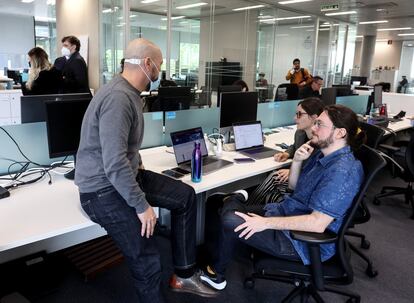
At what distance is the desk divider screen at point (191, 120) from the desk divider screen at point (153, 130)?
2.0 inches

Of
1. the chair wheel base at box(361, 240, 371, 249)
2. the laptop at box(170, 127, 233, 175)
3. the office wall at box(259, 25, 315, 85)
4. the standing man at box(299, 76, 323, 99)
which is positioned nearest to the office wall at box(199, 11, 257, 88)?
the office wall at box(259, 25, 315, 85)

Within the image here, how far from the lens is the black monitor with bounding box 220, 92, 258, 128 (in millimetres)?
2854

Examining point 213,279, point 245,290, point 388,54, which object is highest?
point 388,54

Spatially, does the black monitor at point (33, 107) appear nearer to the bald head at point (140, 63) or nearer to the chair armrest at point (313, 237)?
the bald head at point (140, 63)

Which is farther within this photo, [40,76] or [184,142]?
[40,76]

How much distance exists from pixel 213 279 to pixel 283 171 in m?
0.91

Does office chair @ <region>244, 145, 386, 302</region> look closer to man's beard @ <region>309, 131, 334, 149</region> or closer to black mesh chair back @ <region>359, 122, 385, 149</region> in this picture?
man's beard @ <region>309, 131, 334, 149</region>

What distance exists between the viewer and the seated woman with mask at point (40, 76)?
3.92 meters

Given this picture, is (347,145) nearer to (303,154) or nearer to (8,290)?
(303,154)

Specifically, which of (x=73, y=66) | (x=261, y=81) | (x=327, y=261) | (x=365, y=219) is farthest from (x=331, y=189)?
(x=261, y=81)

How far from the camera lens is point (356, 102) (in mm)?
5164

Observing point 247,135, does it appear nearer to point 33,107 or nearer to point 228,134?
point 228,134

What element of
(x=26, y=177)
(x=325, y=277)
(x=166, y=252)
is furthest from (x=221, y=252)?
(x=26, y=177)

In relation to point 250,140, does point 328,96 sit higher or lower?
higher
